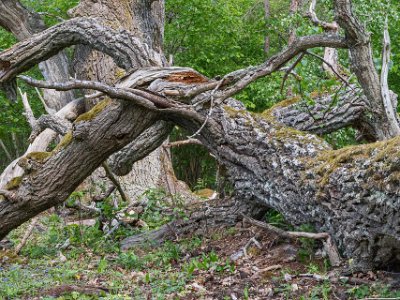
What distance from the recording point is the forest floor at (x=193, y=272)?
16.0 feet

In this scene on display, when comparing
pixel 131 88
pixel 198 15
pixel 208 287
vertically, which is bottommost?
pixel 208 287

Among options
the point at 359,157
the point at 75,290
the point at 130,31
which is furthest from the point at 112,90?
the point at 130,31

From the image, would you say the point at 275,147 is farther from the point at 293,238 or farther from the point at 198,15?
the point at 198,15

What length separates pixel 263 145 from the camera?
20.8 ft

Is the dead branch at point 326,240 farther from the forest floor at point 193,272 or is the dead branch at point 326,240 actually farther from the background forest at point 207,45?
the background forest at point 207,45

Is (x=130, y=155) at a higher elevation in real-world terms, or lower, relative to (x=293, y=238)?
higher

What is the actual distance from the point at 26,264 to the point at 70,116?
3424 mm

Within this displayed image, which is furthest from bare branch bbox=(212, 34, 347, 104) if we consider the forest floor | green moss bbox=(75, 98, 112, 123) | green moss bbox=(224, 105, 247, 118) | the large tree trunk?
the large tree trunk

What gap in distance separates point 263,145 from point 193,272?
1.58 metres

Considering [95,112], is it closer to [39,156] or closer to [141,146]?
[39,156]

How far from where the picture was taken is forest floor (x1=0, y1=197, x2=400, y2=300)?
4.87 metres

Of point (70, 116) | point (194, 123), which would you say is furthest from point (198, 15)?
point (194, 123)

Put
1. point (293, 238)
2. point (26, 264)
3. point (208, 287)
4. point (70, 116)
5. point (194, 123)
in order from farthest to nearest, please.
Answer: point (70, 116)
point (26, 264)
point (194, 123)
point (293, 238)
point (208, 287)

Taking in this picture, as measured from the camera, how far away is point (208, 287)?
5.32m
